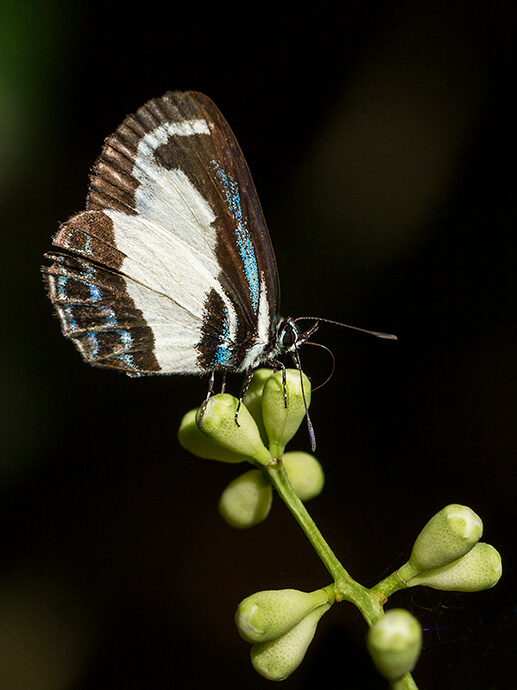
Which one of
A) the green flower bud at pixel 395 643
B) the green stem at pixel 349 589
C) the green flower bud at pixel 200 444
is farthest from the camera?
the green flower bud at pixel 200 444

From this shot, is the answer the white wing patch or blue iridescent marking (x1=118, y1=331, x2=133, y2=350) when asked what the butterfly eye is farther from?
blue iridescent marking (x1=118, y1=331, x2=133, y2=350)

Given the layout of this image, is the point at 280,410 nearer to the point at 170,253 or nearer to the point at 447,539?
the point at 447,539

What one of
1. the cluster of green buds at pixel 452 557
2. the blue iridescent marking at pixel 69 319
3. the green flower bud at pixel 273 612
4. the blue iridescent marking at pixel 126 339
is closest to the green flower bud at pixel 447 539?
the cluster of green buds at pixel 452 557

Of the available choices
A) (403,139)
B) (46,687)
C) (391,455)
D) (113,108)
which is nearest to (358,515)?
(391,455)

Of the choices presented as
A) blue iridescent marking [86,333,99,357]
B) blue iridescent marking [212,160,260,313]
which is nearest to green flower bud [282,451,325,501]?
blue iridescent marking [212,160,260,313]

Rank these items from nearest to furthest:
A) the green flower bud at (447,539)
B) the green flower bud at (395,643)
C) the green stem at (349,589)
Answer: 1. the green flower bud at (395,643)
2. the green stem at (349,589)
3. the green flower bud at (447,539)

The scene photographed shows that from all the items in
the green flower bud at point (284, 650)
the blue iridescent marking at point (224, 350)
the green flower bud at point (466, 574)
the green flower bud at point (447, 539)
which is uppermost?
the blue iridescent marking at point (224, 350)

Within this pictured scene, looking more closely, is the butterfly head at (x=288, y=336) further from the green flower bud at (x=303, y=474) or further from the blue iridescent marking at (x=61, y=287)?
the blue iridescent marking at (x=61, y=287)
